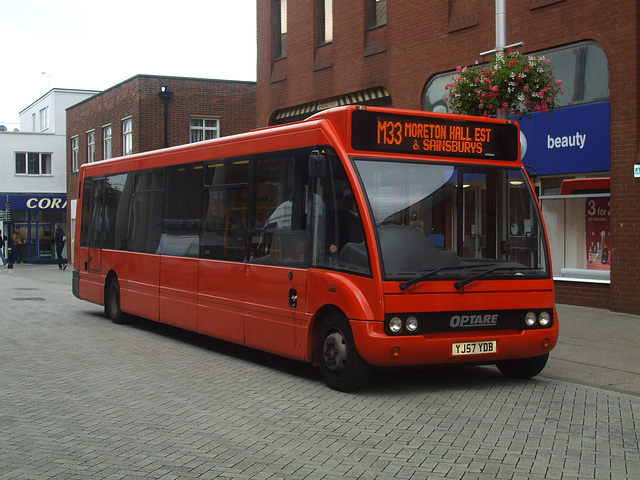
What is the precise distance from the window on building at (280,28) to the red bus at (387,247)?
15.6m

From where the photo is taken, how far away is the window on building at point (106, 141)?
1636 inches

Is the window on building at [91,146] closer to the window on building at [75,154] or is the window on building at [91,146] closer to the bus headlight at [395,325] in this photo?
the window on building at [75,154]

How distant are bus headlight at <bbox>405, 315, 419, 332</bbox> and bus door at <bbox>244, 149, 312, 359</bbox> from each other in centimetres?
134

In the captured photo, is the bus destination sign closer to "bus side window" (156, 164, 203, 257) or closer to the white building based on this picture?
"bus side window" (156, 164, 203, 257)

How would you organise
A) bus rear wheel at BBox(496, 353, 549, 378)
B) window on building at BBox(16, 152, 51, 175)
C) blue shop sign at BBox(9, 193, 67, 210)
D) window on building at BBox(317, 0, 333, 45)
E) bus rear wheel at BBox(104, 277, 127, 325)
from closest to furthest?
1. bus rear wheel at BBox(496, 353, 549, 378)
2. bus rear wheel at BBox(104, 277, 127, 325)
3. window on building at BBox(317, 0, 333, 45)
4. blue shop sign at BBox(9, 193, 67, 210)
5. window on building at BBox(16, 152, 51, 175)

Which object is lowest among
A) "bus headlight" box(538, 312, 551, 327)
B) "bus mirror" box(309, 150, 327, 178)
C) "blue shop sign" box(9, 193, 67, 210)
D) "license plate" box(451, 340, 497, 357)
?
"license plate" box(451, 340, 497, 357)

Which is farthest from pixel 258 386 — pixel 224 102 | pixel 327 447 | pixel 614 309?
pixel 224 102

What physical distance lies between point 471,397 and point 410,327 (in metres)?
0.91

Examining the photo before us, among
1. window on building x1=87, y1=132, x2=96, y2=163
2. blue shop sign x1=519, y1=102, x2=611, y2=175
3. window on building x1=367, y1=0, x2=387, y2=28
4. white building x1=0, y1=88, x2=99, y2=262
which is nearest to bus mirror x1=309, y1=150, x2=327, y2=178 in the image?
blue shop sign x1=519, y1=102, x2=611, y2=175

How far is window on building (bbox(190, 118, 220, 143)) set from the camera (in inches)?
1513

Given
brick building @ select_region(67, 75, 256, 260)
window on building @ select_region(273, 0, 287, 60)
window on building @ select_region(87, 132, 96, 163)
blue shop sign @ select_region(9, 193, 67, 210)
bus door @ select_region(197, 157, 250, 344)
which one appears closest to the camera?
bus door @ select_region(197, 157, 250, 344)

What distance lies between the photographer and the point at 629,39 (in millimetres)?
14664

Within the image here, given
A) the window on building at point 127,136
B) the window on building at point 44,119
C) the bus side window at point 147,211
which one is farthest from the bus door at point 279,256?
the window on building at point 44,119

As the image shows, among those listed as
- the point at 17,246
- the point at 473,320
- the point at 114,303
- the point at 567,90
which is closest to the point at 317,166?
the point at 473,320
